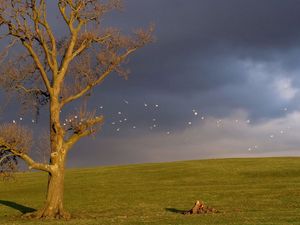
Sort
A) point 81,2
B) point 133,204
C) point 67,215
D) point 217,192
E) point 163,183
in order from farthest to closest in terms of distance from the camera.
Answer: point 163,183
point 217,192
point 133,204
point 81,2
point 67,215

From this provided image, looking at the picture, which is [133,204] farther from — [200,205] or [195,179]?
[195,179]

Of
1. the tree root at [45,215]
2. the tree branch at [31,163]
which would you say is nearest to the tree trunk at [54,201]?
the tree root at [45,215]

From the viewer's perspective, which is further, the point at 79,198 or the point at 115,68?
the point at 79,198

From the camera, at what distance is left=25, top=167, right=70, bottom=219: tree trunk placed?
3922 centimetres

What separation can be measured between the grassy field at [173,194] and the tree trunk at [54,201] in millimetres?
1595

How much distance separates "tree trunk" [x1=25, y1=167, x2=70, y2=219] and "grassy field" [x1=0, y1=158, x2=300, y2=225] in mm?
1595

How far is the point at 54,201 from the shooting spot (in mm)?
39531

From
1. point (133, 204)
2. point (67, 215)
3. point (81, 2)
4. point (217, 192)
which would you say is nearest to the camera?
point (67, 215)

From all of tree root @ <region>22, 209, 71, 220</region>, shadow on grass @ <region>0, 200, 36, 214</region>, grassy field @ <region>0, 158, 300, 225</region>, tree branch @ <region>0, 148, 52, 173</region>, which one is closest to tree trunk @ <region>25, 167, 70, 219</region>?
tree root @ <region>22, 209, 71, 220</region>

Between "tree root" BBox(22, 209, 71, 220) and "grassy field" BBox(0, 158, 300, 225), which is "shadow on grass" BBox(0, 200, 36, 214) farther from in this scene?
"tree root" BBox(22, 209, 71, 220)

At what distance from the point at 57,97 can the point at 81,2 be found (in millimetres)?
7567

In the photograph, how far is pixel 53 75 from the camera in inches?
1636

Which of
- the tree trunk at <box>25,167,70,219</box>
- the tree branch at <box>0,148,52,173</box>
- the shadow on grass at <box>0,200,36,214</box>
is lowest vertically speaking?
the shadow on grass at <box>0,200,36,214</box>

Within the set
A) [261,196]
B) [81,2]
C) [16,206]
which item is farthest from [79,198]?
[81,2]
